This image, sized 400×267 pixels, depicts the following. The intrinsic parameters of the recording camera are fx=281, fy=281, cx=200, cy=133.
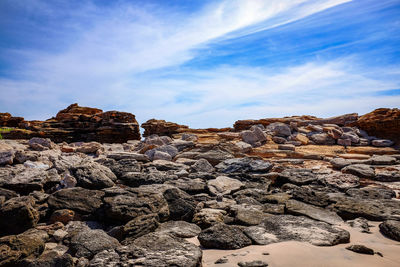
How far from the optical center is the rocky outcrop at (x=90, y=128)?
56.2ft

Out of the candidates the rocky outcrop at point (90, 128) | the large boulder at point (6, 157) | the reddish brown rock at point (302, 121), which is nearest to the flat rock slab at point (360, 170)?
the reddish brown rock at point (302, 121)

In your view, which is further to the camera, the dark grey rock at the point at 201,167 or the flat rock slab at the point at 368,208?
the dark grey rock at the point at 201,167

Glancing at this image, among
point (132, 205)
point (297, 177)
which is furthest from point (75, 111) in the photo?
point (132, 205)

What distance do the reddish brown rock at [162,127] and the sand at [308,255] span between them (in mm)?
15048

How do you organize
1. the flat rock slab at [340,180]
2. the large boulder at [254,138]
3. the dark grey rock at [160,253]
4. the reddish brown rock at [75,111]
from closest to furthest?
1. the dark grey rock at [160,253]
2. the flat rock slab at [340,180]
3. the large boulder at [254,138]
4. the reddish brown rock at [75,111]

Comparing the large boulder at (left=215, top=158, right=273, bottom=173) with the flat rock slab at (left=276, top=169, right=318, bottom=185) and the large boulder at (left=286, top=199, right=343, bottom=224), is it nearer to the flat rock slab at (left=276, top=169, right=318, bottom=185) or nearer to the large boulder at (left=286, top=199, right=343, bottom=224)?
the flat rock slab at (left=276, top=169, right=318, bottom=185)

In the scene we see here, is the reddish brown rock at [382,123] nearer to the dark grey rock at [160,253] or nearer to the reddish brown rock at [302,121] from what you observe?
the reddish brown rock at [302,121]

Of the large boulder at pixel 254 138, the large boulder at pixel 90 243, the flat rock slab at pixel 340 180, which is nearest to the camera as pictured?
the large boulder at pixel 90 243

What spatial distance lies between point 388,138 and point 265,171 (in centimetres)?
958

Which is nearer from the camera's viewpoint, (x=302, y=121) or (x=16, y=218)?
(x=16, y=218)

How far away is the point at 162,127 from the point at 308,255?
54.0 ft

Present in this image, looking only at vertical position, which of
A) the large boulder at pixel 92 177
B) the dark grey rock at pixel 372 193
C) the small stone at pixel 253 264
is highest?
the large boulder at pixel 92 177

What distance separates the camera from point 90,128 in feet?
58.5

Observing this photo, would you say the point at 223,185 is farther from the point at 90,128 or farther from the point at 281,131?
the point at 90,128
